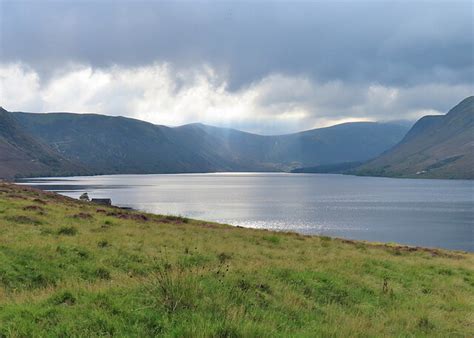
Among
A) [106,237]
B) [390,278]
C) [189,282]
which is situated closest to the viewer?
[189,282]

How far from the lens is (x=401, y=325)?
1163 centimetres

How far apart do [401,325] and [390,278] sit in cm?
857

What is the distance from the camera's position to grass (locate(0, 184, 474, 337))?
29.0ft

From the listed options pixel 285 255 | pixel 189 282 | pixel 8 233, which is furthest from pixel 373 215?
pixel 189 282

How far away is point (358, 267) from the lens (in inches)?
827

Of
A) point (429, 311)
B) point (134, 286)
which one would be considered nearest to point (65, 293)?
point (134, 286)

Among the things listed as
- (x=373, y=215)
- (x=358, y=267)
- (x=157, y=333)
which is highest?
(x=157, y=333)

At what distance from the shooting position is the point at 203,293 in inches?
410

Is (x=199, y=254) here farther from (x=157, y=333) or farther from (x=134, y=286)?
→ (x=157, y=333)

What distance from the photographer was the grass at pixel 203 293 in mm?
8844

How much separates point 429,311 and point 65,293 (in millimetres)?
10784

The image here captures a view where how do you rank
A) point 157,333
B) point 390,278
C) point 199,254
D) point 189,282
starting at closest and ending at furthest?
1. point 157,333
2. point 189,282
3. point 390,278
4. point 199,254

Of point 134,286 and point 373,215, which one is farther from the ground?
point 134,286

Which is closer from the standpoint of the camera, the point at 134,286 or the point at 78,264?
the point at 134,286
